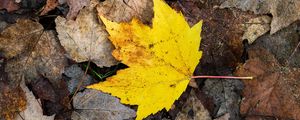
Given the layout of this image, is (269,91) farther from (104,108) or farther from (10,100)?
(10,100)

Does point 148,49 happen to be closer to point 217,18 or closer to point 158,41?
point 158,41

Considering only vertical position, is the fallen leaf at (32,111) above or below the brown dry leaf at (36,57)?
below

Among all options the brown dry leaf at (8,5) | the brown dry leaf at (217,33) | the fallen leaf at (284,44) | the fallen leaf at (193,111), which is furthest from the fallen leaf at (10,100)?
the fallen leaf at (284,44)

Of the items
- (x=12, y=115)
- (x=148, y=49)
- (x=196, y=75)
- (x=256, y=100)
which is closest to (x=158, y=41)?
(x=148, y=49)

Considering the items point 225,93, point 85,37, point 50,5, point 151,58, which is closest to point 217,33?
point 225,93

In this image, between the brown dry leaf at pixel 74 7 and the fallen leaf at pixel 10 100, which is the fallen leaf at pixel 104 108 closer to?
the fallen leaf at pixel 10 100

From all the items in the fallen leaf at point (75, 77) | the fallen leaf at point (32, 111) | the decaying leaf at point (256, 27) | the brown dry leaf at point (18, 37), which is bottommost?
the fallen leaf at point (32, 111)
